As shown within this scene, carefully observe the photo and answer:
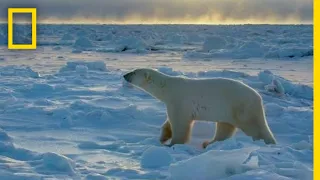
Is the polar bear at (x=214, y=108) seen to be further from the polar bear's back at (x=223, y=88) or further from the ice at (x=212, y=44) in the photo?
the ice at (x=212, y=44)

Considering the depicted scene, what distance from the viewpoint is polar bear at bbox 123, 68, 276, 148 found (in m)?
4.52

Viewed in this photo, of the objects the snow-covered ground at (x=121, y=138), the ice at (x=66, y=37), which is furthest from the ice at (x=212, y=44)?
the snow-covered ground at (x=121, y=138)

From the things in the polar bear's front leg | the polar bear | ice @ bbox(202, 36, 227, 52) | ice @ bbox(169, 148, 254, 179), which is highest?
ice @ bbox(202, 36, 227, 52)

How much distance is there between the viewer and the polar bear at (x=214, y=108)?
4516 millimetres

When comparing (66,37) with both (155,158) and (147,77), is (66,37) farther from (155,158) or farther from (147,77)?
(155,158)

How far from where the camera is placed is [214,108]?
461 centimetres

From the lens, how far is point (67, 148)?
4352 millimetres

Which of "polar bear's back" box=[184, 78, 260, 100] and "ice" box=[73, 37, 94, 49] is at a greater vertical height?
"ice" box=[73, 37, 94, 49]

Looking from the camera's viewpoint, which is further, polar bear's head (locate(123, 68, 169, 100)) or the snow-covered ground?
polar bear's head (locate(123, 68, 169, 100))

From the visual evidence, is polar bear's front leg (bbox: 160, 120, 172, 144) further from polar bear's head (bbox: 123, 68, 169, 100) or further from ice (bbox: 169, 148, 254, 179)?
ice (bbox: 169, 148, 254, 179)

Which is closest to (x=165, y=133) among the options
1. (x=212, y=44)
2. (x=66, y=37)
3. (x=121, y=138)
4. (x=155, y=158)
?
(x=121, y=138)

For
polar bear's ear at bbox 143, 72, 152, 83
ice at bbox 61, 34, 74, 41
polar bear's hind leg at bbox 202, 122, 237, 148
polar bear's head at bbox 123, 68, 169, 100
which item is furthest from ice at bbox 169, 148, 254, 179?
ice at bbox 61, 34, 74, 41

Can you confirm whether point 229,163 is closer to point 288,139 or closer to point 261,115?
point 261,115

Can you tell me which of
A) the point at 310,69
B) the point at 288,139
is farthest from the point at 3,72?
the point at 288,139
